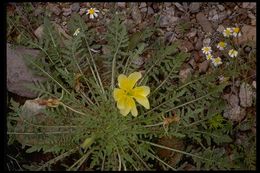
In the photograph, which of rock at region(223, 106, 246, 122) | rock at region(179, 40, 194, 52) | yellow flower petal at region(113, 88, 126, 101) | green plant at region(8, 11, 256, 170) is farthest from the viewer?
rock at region(179, 40, 194, 52)

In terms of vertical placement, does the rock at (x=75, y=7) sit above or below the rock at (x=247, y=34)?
above

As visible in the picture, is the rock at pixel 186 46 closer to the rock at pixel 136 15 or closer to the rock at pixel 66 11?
the rock at pixel 136 15

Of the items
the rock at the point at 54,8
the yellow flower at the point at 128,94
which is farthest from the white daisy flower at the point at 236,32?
the rock at the point at 54,8

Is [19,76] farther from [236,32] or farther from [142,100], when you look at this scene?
[236,32]

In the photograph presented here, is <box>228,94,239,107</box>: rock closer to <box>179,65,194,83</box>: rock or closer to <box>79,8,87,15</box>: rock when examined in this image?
<box>179,65,194,83</box>: rock

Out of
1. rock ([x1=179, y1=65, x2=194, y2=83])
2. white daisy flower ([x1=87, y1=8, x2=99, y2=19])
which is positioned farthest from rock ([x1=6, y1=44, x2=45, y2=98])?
rock ([x1=179, y1=65, x2=194, y2=83])

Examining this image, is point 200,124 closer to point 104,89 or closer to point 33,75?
point 104,89
